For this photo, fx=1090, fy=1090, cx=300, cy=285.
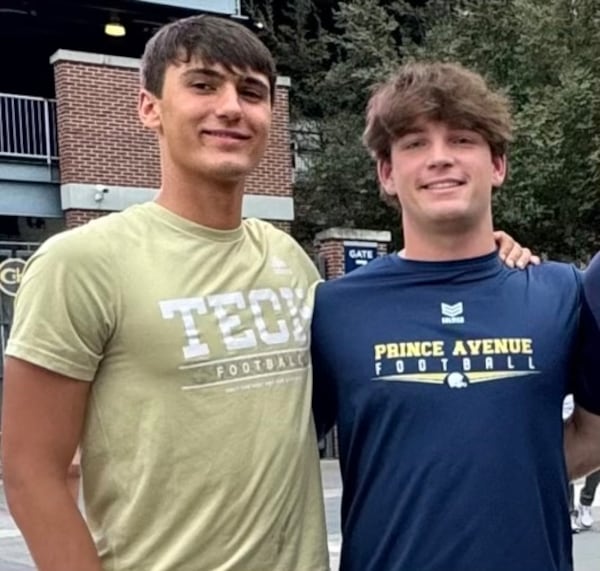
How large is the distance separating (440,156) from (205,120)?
1.78 ft

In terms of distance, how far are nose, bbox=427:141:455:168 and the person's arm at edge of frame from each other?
0.42m

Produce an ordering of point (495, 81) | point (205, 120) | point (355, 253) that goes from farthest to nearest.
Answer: point (495, 81), point (355, 253), point (205, 120)

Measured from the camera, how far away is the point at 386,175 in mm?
2592

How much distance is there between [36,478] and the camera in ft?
6.44

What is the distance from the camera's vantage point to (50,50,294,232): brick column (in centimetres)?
1588

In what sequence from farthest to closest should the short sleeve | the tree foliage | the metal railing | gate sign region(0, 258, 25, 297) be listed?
the tree foliage < the metal railing < gate sign region(0, 258, 25, 297) < the short sleeve

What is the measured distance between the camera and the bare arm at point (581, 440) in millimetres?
2576

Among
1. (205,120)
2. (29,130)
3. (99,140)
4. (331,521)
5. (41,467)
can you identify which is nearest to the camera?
(41,467)

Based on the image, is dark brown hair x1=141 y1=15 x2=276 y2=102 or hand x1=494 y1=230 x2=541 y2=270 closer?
dark brown hair x1=141 y1=15 x2=276 y2=102

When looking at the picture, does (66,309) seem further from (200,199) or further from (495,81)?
(495,81)

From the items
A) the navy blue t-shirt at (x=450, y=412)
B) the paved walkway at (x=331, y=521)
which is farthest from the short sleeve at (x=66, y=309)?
the paved walkway at (x=331, y=521)

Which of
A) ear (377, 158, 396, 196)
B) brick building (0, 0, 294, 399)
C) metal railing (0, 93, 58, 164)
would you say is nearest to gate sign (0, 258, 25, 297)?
brick building (0, 0, 294, 399)

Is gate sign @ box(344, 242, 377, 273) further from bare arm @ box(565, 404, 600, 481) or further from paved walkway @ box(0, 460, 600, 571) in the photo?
bare arm @ box(565, 404, 600, 481)

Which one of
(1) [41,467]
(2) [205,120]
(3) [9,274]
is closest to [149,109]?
(2) [205,120]
